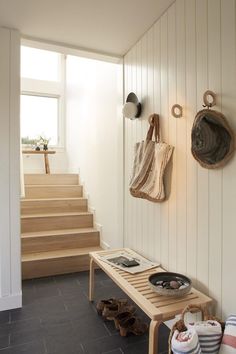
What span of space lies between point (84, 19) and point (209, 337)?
87.1 inches

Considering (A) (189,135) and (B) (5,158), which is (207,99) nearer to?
(A) (189,135)

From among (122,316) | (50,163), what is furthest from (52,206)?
(122,316)

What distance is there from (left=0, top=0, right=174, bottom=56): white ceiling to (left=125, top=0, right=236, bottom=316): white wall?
0.13m

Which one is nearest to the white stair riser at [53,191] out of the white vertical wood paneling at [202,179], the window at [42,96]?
the window at [42,96]

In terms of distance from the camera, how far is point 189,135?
1727mm

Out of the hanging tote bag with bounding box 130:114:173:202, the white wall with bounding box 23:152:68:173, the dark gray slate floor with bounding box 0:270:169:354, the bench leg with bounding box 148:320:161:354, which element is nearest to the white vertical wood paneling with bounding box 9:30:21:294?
the dark gray slate floor with bounding box 0:270:169:354

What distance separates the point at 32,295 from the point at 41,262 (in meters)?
0.48

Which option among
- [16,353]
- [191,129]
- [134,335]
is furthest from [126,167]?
[16,353]

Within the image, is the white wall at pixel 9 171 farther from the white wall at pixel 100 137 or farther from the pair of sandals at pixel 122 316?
the white wall at pixel 100 137

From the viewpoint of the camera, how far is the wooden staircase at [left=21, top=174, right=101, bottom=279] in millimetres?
3008

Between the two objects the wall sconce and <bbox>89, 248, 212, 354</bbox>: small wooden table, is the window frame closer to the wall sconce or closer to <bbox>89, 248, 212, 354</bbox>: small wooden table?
the wall sconce

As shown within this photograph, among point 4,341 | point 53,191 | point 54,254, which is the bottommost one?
point 4,341

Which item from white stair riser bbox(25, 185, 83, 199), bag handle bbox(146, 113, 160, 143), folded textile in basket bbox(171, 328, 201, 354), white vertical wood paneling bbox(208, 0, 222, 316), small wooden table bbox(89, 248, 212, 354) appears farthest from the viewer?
white stair riser bbox(25, 185, 83, 199)

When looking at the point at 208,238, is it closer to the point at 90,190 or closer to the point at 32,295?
the point at 32,295
